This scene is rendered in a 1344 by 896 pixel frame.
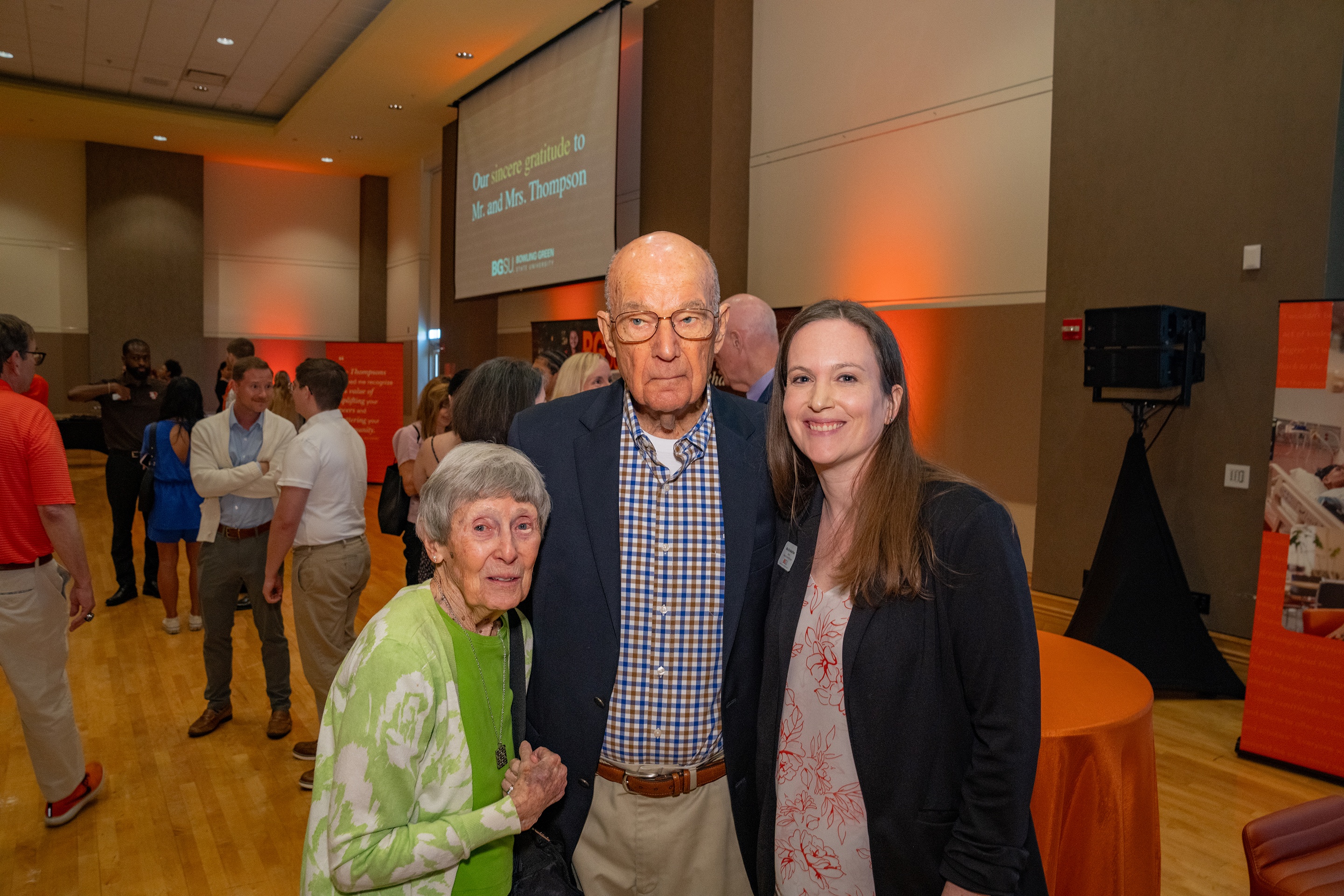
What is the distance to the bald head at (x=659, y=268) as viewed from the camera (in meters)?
1.58

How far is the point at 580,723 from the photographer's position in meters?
1.57

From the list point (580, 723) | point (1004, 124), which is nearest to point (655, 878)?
point (580, 723)

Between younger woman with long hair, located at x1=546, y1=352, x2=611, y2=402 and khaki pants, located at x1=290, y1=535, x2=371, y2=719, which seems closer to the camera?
khaki pants, located at x1=290, y1=535, x2=371, y2=719

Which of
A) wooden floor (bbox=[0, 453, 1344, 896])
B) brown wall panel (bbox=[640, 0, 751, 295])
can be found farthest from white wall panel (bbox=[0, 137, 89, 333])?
brown wall panel (bbox=[640, 0, 751, 295])

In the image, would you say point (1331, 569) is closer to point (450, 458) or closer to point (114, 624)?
point (450, 458)

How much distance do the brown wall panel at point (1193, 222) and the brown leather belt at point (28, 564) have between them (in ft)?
17.1

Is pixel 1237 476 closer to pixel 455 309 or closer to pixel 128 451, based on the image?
pixel 128 451

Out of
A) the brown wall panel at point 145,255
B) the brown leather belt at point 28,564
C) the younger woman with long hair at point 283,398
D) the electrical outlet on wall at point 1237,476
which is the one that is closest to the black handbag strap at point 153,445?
the younger woman with long hair at point 283,398

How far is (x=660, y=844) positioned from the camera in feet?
5.20

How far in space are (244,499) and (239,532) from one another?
0.16 metres

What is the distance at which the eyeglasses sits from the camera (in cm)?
158

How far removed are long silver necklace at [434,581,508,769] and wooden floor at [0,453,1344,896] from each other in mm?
1969

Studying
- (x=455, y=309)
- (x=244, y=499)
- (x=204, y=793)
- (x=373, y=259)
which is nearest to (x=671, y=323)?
(x=244, y=499)

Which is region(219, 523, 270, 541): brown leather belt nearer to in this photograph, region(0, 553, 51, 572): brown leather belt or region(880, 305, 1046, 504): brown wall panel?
region(0, 553, 51, 572): brown leather belt
